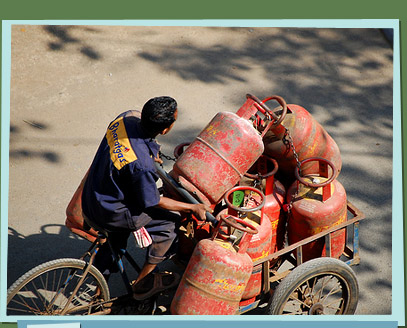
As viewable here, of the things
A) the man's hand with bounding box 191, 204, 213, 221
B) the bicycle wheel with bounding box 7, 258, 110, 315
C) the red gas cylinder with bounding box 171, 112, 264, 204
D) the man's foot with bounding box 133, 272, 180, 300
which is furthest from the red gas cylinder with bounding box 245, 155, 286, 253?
the bicycle wheel with bounding box 7, 258, 110, 315

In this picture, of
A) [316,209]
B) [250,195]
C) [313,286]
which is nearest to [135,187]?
[250,195]

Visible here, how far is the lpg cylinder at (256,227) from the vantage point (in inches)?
135

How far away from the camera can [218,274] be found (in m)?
3.14

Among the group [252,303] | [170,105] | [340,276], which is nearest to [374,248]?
[340,276]

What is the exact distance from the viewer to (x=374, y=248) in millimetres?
4680

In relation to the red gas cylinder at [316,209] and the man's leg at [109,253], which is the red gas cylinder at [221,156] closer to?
the red gas cylinder at [316,209]

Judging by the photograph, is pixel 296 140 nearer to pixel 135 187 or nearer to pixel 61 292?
pixel 135 187

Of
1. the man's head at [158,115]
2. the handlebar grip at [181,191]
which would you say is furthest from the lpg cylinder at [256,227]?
the man's head at [158,115]

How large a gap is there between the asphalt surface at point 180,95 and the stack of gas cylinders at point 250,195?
1089 millimetres

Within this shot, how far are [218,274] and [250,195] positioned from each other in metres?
A: 0.64

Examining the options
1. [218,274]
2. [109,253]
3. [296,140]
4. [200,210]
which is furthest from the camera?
[296,140]

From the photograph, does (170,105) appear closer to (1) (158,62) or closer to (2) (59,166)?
(2) (59,166)

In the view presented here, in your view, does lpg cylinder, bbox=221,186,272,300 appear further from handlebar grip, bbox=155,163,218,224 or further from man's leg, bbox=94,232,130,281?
man's leg, bbox=94,232,130,281

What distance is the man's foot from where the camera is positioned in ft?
11.8
